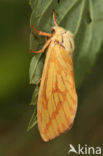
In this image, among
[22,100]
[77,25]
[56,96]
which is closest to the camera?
[56,96]

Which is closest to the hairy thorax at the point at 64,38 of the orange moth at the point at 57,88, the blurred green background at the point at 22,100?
the orange moth at the point at 57,88

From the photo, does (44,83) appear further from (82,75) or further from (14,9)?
(14,9)

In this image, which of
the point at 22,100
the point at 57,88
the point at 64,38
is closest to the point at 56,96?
the point at 57,88

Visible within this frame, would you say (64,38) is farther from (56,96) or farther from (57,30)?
(56,96)

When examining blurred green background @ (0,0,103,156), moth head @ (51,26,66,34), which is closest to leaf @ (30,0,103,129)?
moth head @ (51,26,66,34)

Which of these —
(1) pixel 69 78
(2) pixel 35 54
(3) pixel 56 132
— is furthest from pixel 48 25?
(3) pixel 56 132

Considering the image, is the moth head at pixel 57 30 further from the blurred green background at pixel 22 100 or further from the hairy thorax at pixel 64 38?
the blurred green background at pixel 22 100

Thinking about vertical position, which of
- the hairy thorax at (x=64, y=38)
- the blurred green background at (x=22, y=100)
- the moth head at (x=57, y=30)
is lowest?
the blurred green background at (x=22, y=100)
